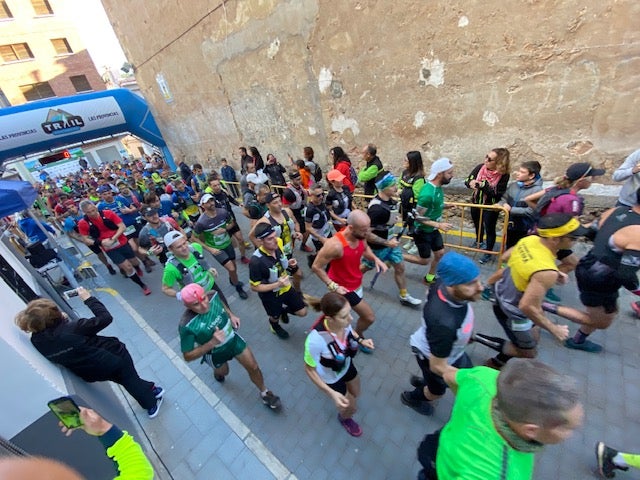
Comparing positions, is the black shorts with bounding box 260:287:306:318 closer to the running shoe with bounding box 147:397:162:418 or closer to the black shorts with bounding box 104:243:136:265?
the running shoe with bounding box 147:397:162:418

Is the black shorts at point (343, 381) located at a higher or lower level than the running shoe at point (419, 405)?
higher

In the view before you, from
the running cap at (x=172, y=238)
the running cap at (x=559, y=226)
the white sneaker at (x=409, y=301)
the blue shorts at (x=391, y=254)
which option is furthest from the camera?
the white sneaker at (x=409, y=301)

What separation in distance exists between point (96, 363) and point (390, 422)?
318cm

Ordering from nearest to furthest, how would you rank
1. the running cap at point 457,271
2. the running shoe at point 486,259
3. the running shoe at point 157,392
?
the running cap at point 457,271
the running shoe at point 157,392
the running shoe at point 486,259

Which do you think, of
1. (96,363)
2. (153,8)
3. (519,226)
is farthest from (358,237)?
(153,8)

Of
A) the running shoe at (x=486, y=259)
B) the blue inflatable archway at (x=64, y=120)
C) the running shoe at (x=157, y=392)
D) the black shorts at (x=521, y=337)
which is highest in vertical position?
the blue inflatable archway at (x=64, y=120)

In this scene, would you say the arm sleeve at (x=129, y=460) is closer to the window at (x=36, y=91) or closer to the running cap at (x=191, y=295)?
the running cap at (x=191, y=295)

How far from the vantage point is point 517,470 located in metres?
1.41

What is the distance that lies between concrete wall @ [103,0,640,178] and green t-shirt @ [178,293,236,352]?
5.72m

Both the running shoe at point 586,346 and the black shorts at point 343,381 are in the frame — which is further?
the running shoe at point 586,346

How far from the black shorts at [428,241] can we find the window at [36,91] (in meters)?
33.9

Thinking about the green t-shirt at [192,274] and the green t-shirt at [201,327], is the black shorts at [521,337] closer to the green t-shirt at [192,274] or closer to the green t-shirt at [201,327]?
the green t-shirt at [201,327]

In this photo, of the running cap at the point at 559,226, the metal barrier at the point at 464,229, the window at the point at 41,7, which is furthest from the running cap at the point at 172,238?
the window at the point at 41,7

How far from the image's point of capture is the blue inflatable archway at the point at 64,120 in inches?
424
